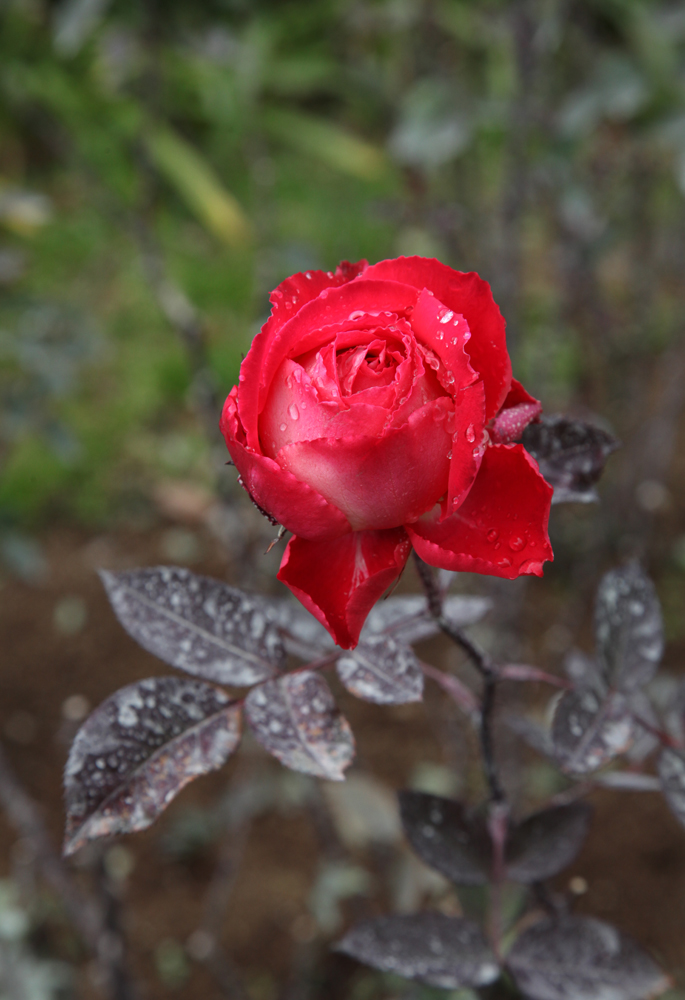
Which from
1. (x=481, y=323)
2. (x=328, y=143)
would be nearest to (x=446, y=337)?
(x=481, y=323)

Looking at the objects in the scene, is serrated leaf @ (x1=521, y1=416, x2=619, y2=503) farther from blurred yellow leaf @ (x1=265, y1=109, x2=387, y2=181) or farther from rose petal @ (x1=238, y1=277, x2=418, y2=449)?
blurred yellow leaf @ (x1=265, y1=109, x2=387, y2=181)

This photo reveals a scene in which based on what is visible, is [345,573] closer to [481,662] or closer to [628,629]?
[481,662]

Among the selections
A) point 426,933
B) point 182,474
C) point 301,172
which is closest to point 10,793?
point 426,933

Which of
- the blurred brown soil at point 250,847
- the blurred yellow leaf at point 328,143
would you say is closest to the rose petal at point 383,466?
the blurred brown soil at point 250,847

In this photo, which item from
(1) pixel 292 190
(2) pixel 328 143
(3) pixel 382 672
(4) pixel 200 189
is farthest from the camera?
(2) pixel 328 143

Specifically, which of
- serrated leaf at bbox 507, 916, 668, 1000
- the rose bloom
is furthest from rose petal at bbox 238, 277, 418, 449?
serrated leaf at bbox 507, 916, 668, 1000

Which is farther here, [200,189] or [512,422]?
[200,189]

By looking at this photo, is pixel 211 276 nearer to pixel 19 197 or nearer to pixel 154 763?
pixel 19 197
